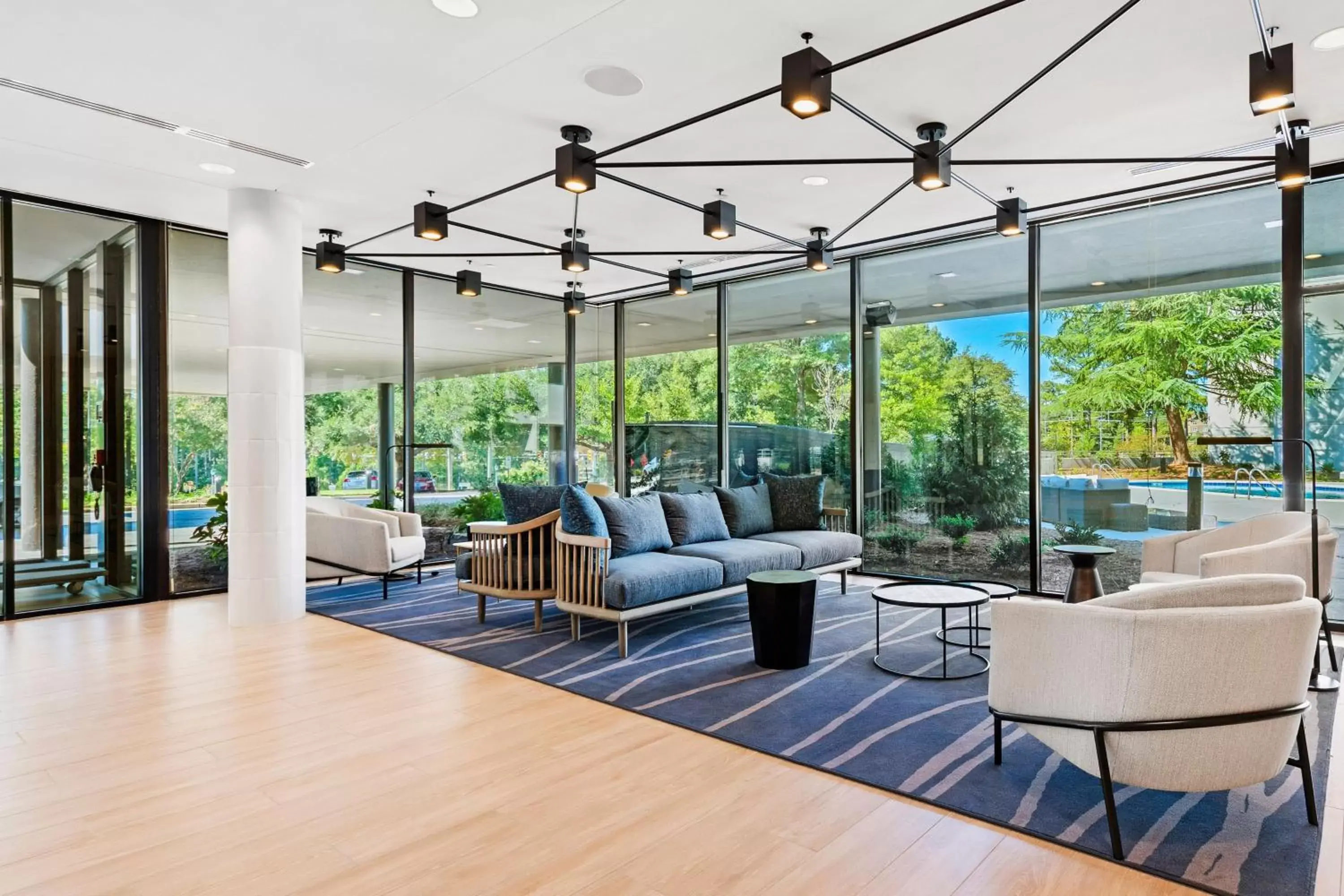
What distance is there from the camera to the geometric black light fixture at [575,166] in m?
4.37

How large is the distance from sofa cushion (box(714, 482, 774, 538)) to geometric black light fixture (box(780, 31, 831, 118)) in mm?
3578

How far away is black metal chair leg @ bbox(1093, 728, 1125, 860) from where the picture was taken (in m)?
2.31

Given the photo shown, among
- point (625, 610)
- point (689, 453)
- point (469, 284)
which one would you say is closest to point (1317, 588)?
point (625, 610)

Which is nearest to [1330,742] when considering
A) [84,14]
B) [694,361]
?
[84,14]

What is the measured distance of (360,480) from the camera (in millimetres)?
7777

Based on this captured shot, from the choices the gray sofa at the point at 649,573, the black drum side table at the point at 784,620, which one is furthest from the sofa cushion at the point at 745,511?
the black drum side table at the point at 784,620

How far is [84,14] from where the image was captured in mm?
3320

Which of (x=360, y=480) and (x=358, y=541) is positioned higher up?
(x=360, y=480)

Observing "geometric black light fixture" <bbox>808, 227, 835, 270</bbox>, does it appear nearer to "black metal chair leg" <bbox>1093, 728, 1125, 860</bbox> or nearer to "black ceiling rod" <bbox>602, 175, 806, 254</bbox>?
"black ceiling rod" <bbox>602, 175, 806, 254</bbox>

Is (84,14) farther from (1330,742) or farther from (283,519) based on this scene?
(1330,742)

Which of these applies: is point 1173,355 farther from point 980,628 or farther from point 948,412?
point 980,628

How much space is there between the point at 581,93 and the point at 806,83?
1.29m

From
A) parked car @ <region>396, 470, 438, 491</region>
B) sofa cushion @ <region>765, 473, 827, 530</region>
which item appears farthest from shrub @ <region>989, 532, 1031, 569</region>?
parked car @ <region>396, 470, 438, 491</region>

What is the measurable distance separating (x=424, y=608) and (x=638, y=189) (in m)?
3.48
